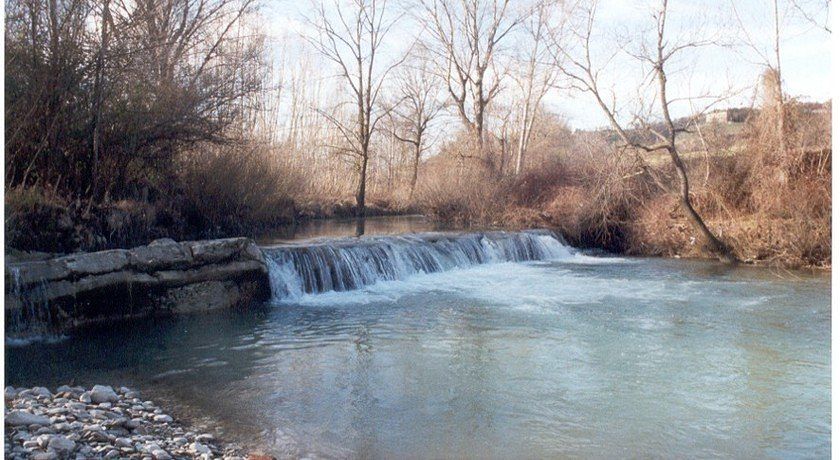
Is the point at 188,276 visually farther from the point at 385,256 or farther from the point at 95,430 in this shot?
the point at 95,430

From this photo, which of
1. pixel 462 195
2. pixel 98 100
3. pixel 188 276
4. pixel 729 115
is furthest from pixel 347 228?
pixel 729 115

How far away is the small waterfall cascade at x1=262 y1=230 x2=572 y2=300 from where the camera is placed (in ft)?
36.9

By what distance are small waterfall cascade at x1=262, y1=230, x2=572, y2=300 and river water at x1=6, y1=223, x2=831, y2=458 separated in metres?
0.39

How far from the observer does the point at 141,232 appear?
44.0ft

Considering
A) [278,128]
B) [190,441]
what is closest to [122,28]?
[190,441]

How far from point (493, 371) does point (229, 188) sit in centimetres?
1068

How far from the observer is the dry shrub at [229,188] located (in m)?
15.5

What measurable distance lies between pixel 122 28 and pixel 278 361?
22.9ft

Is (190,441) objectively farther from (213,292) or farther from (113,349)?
(213,292)

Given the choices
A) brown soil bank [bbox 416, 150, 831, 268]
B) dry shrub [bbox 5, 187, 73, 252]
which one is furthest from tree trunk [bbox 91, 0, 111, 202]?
brown soil bank [bbox 416, 150, 831, 268]

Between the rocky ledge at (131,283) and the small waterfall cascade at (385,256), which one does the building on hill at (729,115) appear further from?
the rocky ledge at (131,283)

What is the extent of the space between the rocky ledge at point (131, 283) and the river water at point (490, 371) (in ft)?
1.32

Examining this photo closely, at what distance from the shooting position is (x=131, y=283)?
898 cm

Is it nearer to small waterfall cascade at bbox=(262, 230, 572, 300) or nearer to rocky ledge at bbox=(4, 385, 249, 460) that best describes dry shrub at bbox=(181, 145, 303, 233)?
small waterfall cascade at bbox=(262, 230, 572, 300)
